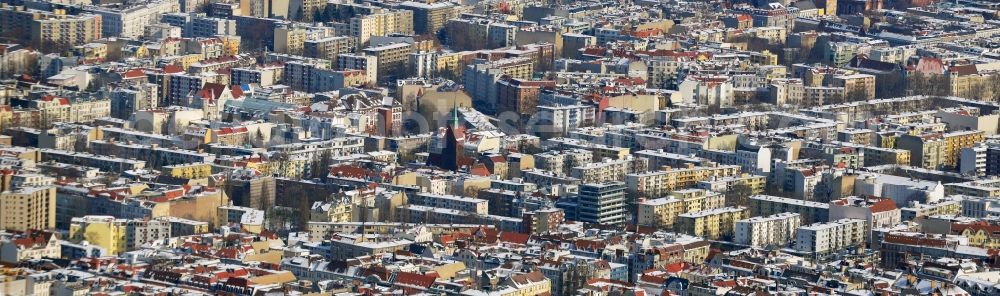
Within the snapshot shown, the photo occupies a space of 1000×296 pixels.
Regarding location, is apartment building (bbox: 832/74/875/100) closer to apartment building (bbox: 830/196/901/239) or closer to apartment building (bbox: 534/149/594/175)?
apartment building (bbox: 534/149/594/175)

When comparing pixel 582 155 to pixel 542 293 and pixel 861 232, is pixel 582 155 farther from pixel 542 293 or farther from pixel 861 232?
pixel 542 293

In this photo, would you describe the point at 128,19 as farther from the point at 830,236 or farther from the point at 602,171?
the point at 830,236

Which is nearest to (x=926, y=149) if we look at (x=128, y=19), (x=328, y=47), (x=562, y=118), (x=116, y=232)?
(x=562, y=118)

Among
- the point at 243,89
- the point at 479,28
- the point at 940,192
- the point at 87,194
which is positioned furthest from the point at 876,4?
the point at 87,194

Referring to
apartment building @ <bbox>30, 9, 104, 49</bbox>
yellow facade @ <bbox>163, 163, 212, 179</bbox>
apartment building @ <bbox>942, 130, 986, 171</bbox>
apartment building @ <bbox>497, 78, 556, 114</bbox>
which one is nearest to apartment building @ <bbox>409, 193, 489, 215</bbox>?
yellow facade @ <bbox>163, 163, 212, 179</bbox>

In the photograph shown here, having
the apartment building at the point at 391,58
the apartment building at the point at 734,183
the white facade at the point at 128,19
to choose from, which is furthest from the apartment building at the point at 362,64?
the apartment building at the point at 734,183

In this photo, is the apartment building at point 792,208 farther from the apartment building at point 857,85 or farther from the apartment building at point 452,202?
the apartment building at point 857,85

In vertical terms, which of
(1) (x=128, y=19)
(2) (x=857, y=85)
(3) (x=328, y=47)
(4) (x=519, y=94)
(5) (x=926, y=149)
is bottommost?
(5) (x=926, y=149)

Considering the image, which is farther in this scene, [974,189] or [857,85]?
[857,85]
